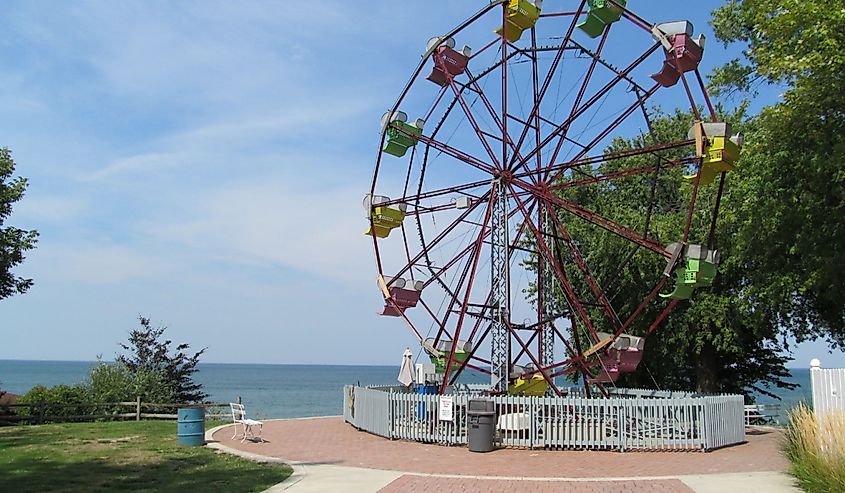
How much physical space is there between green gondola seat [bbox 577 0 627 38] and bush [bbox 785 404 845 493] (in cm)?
1168

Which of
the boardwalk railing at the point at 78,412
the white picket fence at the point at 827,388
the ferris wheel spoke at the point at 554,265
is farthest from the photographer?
the boardwalk railing at the point at 78,412

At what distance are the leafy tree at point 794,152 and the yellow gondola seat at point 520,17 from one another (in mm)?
5155

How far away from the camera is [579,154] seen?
20781mm

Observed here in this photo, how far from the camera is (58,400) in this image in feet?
78.6

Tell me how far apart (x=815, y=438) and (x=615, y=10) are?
1262 centimetres

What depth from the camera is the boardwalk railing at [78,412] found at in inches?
877

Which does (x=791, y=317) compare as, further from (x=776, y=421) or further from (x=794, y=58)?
(x=794, y=58)

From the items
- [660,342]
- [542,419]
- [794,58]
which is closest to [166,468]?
[542,419]

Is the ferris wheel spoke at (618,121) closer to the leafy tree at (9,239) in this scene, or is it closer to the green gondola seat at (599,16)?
the green gondola seat at (599,16)

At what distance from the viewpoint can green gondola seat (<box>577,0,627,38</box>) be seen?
1966cm

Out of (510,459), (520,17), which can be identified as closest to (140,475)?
(510,459)

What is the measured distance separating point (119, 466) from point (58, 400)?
40.7 feet

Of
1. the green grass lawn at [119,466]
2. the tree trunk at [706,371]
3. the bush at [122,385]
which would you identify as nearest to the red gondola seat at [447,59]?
the green grass lawn at [119,466]

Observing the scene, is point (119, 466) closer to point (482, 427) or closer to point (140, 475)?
point (140, 475)
